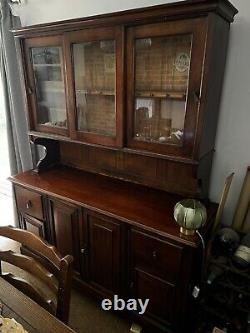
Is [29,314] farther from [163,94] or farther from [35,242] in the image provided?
[163,94]

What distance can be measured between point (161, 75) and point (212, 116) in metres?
0.35

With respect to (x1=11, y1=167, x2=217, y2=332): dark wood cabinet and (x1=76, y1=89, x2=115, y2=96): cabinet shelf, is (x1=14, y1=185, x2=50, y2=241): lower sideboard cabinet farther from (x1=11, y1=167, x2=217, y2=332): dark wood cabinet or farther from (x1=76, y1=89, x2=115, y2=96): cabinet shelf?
(x1=76, y1=89, x2=115, y2=96): cabinet shelf

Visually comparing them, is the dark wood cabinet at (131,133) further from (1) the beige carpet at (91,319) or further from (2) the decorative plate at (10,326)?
(2) the decorative plate at (10,326)

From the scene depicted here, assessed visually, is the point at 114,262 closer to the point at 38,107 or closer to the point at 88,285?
the point at 88,285

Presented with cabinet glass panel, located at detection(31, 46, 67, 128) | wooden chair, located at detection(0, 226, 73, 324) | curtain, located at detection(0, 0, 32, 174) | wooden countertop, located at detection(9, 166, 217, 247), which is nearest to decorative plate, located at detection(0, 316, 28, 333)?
wooden chair, located at detection(0, 226, 73, 324)

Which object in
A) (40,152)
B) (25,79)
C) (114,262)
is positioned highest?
(25,79)

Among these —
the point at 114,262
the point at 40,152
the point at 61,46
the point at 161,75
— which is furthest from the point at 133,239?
the point at 40,152

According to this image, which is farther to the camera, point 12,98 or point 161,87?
point 12,98

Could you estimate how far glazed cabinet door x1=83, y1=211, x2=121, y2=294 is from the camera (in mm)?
1463

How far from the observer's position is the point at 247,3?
1266 millimetres

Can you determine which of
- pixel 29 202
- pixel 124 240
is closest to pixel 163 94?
pixel 124 240

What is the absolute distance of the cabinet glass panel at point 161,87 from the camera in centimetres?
124

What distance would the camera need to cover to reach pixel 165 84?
1.32 m

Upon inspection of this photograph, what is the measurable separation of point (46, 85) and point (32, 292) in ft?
4.25
